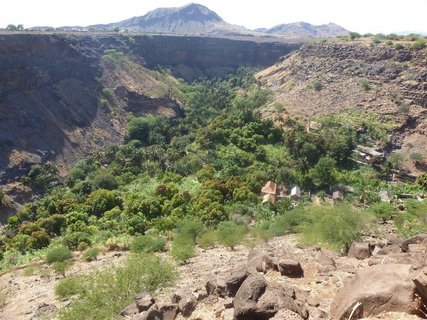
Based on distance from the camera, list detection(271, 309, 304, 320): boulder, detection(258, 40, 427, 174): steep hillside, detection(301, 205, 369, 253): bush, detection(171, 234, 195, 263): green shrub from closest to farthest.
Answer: detection(271, 309, 304, 320): boulder, detection(301, 205, 369, 253): bush, detection(171, 234, 195, 263): green shrub, detection(258, 40, 427, 174): steep hillside

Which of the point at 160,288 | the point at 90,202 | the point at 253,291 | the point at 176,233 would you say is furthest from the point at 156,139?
the point at 253,291

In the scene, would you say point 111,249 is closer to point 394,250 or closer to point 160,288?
point 160,288

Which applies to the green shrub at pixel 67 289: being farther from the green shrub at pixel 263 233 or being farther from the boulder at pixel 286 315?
the boulder at pixel 286 315

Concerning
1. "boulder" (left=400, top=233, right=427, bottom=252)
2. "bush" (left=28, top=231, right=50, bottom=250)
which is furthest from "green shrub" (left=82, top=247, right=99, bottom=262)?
"boulder" (left=400, top=233, right=427, bottom=252)

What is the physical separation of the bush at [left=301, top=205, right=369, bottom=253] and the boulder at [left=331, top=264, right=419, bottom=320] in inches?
584

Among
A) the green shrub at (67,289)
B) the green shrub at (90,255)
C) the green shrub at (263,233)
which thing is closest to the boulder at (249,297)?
the green shrub at (67,289)

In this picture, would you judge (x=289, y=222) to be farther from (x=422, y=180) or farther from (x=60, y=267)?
(x=422, y=180)

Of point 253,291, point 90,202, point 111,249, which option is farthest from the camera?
point 90,202

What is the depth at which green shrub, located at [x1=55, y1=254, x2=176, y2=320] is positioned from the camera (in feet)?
63.8

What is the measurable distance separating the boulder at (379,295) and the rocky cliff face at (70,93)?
2161 inches

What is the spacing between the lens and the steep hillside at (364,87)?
6708 cm

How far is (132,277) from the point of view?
21.6 meters

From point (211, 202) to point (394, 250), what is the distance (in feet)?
82.8

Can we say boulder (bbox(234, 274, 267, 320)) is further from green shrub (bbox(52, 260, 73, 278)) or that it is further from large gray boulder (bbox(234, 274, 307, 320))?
green shrub (bbox(52, 260, 73, 278))
